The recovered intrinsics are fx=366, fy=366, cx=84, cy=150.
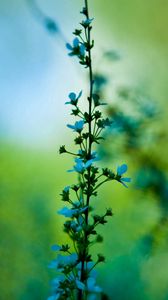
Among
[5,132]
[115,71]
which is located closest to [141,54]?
[115,71]

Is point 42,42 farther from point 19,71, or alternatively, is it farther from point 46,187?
point 46,187

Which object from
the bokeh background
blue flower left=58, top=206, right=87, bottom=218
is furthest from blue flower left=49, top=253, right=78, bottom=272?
the bokeh background

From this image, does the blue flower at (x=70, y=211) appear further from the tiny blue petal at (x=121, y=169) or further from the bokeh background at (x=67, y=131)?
the bokeh background at (x=67, y=131)

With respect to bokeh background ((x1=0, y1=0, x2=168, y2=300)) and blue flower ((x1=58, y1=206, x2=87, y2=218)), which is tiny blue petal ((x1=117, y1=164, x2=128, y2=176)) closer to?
blue flower ((x1=58, y1=206, x2=87, y2=218))

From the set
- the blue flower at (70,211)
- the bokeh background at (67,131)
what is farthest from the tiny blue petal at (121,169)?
the bokeh background at (67,131)

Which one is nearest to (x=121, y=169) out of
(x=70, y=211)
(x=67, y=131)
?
(x=70, y=211)

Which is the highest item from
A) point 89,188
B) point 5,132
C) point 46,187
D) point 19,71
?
point 19,71

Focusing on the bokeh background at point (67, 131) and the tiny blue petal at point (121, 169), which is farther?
the bokeh background at point (67, 131)

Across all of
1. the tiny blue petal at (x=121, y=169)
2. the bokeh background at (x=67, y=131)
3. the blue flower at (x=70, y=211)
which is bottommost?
the blue flower at (x=70, y=211)
